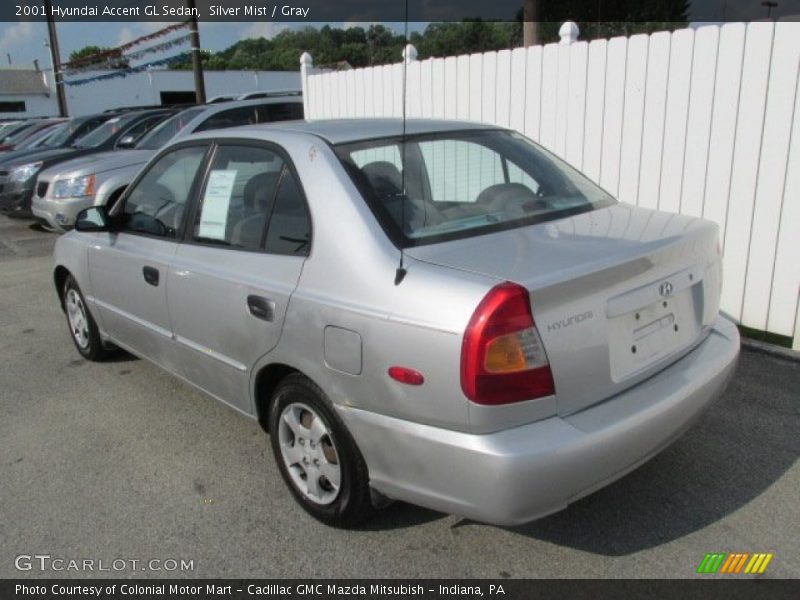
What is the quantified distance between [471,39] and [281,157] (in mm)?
9516

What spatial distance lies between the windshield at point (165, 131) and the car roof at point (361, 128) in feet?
22.2

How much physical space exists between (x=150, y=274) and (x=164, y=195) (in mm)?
484

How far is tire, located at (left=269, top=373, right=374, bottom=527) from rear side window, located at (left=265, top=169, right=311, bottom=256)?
53 cm

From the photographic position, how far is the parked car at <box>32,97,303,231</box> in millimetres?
8820

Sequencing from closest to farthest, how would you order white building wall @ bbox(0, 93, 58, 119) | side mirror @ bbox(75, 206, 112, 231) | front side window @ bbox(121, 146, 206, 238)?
1. front side window @ bbox(121, 146, 206, 238)
2. side mirror @ bbox(75, 206, 112, 231)
3. white building wall @ bbox(0, 93, 58, 119)

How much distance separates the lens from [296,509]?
3.00m

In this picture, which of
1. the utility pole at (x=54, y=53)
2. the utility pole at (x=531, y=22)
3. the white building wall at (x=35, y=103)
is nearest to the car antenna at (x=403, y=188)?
the utility pole at (x=531, y=22)

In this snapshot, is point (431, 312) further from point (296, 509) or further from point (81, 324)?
point (81, 324)

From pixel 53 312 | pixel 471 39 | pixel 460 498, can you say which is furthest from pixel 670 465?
pixel 471 39

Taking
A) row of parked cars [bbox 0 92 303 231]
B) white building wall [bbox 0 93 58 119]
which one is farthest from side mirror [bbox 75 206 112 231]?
white building wall [bbox 0 93 58 119]

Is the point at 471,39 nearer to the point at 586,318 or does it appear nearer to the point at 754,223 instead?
the point at 754,223

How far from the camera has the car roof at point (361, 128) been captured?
3.04 meters

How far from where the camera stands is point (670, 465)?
318cm

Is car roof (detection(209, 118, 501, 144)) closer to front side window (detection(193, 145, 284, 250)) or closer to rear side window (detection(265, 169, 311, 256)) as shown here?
front side window (detection(193, 145, 284, 250))
